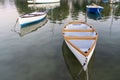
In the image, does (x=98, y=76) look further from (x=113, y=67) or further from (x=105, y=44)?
(x=105, y=44)

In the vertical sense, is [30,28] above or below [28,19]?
below

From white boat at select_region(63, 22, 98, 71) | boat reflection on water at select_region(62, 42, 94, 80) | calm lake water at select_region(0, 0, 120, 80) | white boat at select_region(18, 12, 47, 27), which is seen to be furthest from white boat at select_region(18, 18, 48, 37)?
boat reflection on water at select_region(62, 42, 94, 80)

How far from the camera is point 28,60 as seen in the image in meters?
15.8

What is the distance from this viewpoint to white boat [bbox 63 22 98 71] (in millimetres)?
12023

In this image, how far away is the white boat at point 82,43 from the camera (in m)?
12.0

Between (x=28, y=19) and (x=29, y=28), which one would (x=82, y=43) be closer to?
(x=29, y=28)

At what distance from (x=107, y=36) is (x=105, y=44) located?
3.37m

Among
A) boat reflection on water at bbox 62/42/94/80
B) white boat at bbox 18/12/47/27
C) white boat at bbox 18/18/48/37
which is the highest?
white boat at bbox 18/12/47/27

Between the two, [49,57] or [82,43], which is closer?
[82,43]

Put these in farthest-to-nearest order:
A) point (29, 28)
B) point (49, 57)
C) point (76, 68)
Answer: point (29, 28), point (49, 57), point (76, 68)

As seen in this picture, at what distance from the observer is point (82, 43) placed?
16188mm

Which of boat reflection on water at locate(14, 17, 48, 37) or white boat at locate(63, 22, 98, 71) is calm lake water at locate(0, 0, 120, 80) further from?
white boat at locate(63, 22, 98, 71)

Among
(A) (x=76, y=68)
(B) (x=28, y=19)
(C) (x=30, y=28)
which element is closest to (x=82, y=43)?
(A) (x=76, y=68)

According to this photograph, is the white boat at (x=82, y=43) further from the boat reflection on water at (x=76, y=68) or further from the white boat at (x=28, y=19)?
the white boat at (x=28, y=19)
